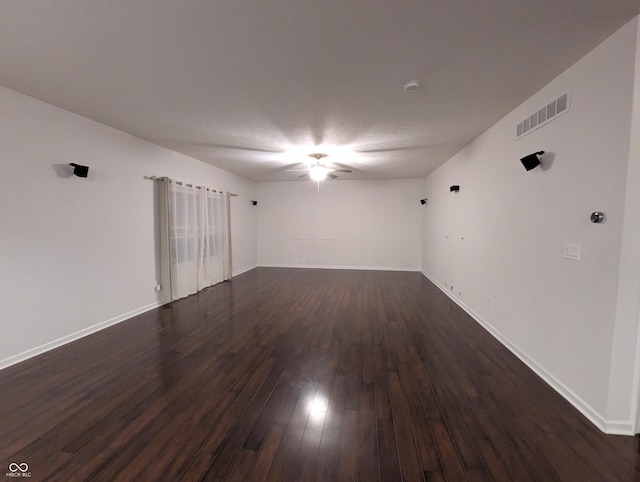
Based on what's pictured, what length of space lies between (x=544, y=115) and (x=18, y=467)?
4647mm

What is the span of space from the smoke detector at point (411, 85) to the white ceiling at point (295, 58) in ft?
0.20

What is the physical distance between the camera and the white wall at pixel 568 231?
1848 mm

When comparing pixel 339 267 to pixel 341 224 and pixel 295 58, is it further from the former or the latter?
pixel 295 58

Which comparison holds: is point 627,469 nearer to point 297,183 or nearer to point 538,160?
point 538,160

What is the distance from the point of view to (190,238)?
5.33m

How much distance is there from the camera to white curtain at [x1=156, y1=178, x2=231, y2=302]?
466 centimetres

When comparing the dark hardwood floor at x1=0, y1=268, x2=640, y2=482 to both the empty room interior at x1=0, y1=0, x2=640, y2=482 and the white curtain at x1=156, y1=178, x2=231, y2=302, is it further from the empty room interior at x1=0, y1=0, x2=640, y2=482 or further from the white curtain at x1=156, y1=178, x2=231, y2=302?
the white curtain at x1=156, y1=178, x2=231, y2=302

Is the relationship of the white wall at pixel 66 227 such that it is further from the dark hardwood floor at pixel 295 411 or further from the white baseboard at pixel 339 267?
the white baseboard at pixel 339 267

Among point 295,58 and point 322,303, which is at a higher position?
point 295,58

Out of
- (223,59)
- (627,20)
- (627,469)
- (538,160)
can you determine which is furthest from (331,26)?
(627,469)

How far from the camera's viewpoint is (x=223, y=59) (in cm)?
217

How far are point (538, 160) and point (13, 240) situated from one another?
518 centimetres

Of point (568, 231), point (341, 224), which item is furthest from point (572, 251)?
point (341, 224)

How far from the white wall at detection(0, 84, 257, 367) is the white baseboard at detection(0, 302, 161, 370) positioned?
11 mm
